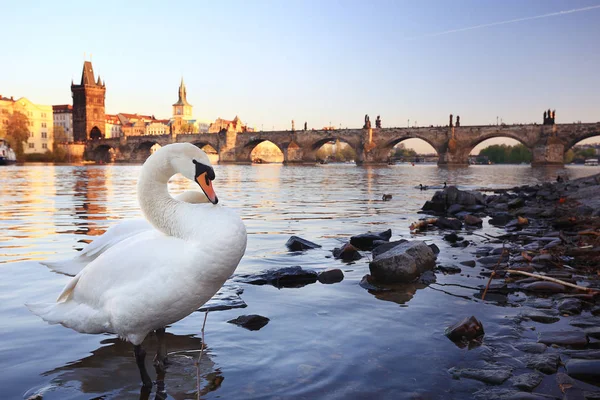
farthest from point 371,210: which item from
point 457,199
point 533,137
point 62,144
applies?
Result: point 62,144

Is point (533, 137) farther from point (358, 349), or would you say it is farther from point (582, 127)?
point (358, 349)

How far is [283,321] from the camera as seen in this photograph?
A: 3.59m

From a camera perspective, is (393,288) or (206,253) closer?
(206,253)

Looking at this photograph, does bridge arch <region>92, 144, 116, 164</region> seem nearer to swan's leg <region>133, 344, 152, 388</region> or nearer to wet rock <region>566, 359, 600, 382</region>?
swan's leg <region>133, 344, 152, 388</region>

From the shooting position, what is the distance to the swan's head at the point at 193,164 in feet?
8.03

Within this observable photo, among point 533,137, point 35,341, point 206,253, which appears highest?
point 533,137

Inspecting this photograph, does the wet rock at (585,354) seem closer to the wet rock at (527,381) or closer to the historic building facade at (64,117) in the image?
the wet rock at (527,381)

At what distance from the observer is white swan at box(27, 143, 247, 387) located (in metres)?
2.32

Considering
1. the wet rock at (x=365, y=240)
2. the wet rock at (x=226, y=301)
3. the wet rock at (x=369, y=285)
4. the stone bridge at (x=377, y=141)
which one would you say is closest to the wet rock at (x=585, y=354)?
the wet rock at (x=369, y=285)

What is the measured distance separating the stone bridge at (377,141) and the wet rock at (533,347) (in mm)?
63218

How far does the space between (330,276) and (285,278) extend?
0.46m

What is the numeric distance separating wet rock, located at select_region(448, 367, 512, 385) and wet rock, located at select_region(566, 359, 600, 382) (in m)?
0.32

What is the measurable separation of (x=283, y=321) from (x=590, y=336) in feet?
6.77

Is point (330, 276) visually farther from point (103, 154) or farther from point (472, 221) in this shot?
point (103, 154)
